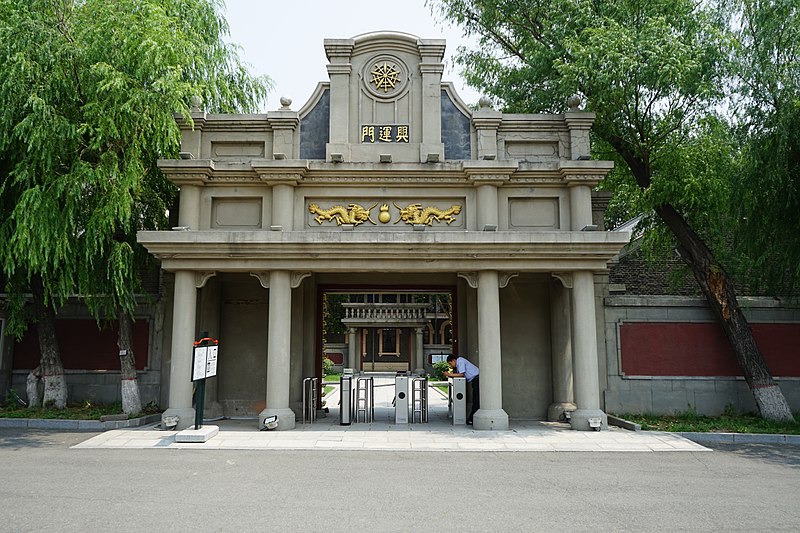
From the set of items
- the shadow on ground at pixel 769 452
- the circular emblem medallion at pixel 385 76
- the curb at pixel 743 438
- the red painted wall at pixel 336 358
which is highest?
the circular emblem medallion at pixel 385 76

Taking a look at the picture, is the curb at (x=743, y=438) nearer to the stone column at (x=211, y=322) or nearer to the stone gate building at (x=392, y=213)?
the stone gate building at (x=392, y=213)

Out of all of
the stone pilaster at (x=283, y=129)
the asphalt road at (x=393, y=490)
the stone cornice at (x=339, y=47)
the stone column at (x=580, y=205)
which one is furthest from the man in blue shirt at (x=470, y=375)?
the stone cornice at (x=339, y=47)

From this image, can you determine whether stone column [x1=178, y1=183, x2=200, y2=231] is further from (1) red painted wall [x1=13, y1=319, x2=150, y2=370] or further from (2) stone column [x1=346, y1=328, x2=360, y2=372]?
(2) stone column [x1=346, y1=328, x2=360, y2=372]

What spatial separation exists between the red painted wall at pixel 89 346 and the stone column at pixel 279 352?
11.4 feet

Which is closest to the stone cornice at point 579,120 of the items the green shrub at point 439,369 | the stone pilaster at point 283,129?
the stone pilaster at point 283,129

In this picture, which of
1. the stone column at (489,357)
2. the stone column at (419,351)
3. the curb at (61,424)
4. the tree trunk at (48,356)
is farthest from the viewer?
the stone column at (419,351)

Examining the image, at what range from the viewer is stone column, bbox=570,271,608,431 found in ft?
35.8

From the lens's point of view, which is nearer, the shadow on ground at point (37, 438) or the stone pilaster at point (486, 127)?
the shadow on ground at point (37, 438)

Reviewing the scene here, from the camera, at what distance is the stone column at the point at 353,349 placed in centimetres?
3256

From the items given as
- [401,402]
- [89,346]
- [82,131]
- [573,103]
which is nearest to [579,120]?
[573,103]

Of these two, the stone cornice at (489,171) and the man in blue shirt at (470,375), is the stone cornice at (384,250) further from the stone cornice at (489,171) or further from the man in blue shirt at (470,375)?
the man in blue shirt at (470,375)

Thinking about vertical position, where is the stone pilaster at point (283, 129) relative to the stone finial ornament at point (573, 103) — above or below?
below

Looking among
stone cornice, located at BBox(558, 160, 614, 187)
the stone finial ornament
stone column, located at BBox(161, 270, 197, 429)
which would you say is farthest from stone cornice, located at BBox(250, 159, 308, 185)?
the stone finial ornament

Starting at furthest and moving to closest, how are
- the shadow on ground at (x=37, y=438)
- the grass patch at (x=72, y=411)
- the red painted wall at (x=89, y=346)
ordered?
the red painted wall at (x=89, y=346) < the grass patch at (x=72, y=411) < the shadow on ground at (x=37, y=438)
